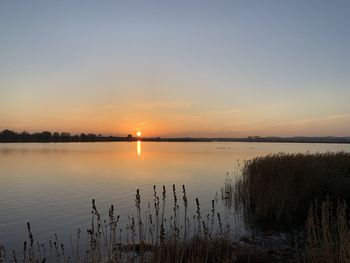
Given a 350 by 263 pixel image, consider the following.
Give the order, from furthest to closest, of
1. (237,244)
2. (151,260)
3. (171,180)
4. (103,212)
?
(171,180)
(103,212)
(237,244)
(151,260)

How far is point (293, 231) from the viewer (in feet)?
43.0

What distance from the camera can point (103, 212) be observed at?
694 inches

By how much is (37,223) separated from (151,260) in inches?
375

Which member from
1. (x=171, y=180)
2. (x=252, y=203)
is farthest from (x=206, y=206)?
(x=171, y=180)

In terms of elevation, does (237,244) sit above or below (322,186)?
below

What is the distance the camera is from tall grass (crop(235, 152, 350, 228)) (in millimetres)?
14789

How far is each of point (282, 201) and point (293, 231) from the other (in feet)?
5.99

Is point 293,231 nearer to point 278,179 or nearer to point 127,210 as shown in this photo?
point 278,179

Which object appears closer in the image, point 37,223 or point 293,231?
point 293,231

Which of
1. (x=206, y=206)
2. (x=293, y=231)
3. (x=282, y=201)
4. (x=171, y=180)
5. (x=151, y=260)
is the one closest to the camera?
(x=151, y=260)

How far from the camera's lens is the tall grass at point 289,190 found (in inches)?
582

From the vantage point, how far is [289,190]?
15211 millimetres

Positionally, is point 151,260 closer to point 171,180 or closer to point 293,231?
point 293,231

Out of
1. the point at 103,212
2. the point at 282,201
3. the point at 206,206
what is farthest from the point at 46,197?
the point at 282,201
